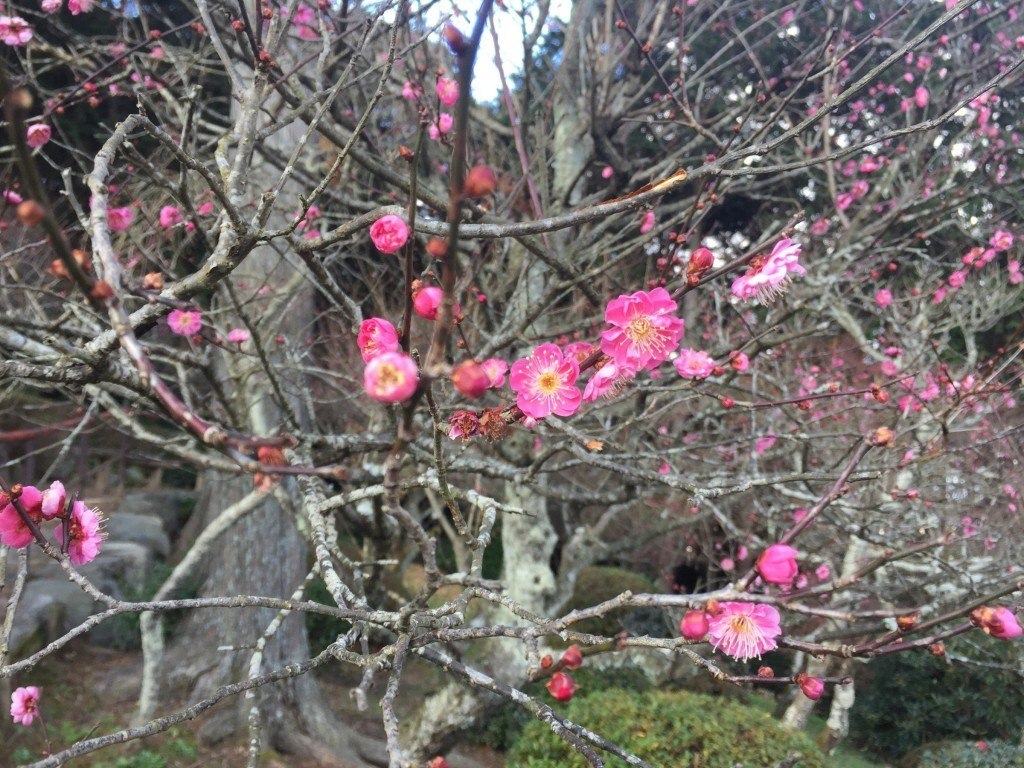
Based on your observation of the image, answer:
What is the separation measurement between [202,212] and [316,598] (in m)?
5.45

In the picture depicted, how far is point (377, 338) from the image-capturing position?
127 cm

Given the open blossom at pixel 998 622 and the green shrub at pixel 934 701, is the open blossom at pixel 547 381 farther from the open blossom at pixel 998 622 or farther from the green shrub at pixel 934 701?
the green shrub at pixel 934 701

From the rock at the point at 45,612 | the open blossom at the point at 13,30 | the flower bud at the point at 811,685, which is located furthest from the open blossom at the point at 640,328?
the rock at the point at 45,612

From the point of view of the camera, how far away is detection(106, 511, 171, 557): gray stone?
8.99 metres

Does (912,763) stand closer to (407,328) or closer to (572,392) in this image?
(572,392)

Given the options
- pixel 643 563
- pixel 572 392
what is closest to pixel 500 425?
pixel 572 392

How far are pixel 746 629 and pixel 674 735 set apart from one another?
114 inches

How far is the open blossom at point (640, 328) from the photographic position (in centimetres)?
144

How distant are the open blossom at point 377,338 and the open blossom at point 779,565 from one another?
0.67m

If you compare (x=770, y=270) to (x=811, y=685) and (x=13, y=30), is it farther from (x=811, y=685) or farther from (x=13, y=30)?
(x=13, y=30)

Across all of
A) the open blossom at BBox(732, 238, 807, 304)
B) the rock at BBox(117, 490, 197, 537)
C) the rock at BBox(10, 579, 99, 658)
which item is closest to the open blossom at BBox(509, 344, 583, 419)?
the open blossom at BBox(732, 238, 807, 304)

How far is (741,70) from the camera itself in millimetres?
7758

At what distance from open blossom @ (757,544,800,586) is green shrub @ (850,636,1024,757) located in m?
6.63

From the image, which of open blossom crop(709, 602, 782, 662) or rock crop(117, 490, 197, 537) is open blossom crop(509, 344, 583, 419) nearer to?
open blossom crop(709, 602, 782, 662)
